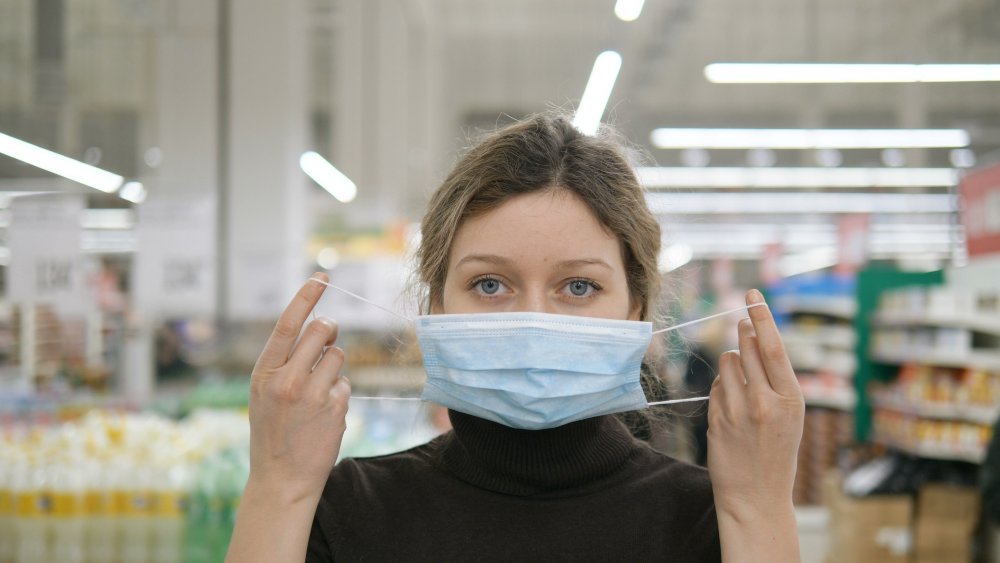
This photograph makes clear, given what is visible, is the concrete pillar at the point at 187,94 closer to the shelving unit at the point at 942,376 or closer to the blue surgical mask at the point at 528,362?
the shelving unit at the point at 942,376

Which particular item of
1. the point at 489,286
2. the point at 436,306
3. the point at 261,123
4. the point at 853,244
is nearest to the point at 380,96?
the point at 261,123

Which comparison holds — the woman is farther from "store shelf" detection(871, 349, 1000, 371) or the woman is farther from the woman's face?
"store shelf" detection(871, 349, 1000, 371)

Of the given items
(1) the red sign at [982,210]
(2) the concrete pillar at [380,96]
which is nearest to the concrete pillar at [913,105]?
(1) the red sign at [982,210]

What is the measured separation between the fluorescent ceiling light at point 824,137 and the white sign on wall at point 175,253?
326 inches

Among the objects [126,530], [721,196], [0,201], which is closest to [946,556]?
[126,530]

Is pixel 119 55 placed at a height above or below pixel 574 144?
above

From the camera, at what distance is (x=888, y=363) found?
7.91 m

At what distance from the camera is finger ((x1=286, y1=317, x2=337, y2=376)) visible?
1.43 m

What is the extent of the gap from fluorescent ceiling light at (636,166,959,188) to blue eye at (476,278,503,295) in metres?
13.6

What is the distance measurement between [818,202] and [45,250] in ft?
54.1

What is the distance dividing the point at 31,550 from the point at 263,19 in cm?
555

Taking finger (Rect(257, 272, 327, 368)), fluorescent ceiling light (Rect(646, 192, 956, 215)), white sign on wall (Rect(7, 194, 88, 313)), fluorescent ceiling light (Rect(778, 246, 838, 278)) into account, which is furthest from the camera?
fluorescent ceiling light (Rect(778, 246, 838, 278))

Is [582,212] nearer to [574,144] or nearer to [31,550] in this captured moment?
[574,144]

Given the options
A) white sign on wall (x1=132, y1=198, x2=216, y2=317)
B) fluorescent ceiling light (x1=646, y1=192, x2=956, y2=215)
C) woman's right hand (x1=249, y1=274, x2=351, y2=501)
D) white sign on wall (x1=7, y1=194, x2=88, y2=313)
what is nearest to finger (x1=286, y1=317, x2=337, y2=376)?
woman's right hand (x1=249, y1=274, x2=351, y2=501)
